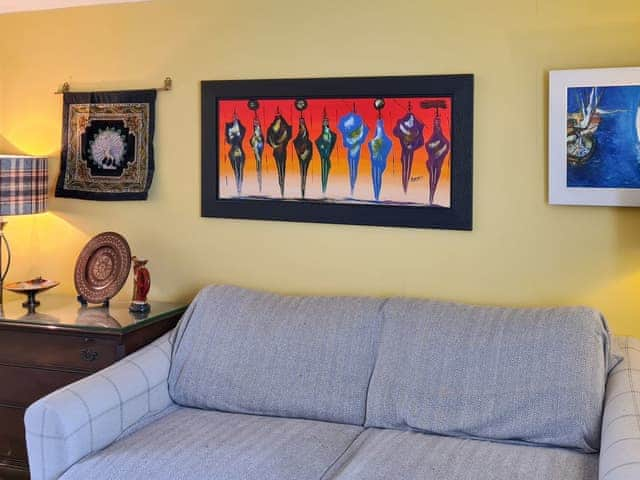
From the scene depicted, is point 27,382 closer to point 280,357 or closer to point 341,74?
point 280,357

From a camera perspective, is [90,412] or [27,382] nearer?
[90,412]

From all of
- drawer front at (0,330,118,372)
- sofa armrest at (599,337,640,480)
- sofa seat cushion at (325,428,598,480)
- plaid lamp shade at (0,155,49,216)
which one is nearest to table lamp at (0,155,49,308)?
plaid lamp shade at (0,155,49,216)

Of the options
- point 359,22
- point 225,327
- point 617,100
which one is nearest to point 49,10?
point 359,22

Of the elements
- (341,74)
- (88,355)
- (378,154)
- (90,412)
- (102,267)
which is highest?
(341,74)

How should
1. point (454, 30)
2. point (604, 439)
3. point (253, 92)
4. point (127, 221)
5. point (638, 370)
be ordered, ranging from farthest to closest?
point (127, 221), point (253, 92), point (454, 30), point (638, 370), point (604, 439)

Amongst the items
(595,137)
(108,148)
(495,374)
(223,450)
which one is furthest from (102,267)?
(595,137)

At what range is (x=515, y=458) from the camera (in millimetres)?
2381

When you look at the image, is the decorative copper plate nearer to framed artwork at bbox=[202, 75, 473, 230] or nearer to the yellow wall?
the yellow wall

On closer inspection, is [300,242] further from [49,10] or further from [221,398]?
[49,10]

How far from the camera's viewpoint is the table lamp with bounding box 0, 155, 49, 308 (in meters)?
3.38

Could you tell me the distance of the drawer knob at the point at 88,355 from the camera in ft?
9.95

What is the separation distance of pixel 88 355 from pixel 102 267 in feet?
1.62

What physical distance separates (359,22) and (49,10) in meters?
1.51

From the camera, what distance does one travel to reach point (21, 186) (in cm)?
344
